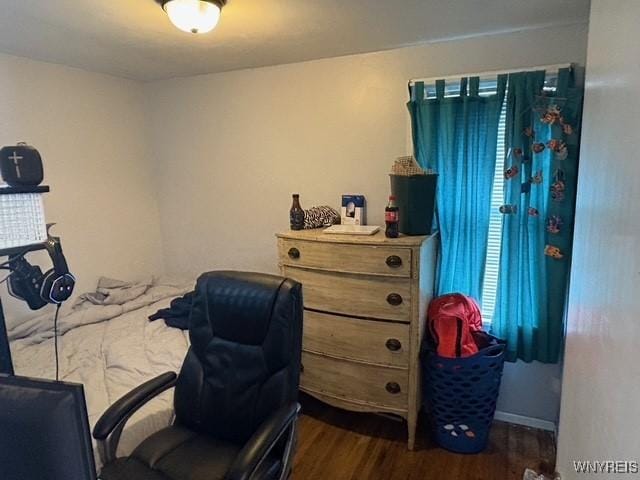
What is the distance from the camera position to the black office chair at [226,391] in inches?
57.3

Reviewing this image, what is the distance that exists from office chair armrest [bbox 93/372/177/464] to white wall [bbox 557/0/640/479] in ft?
4.71

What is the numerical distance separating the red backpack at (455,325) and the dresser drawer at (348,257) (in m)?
0.35

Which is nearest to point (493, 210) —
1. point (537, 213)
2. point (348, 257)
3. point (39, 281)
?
point (537, 213)

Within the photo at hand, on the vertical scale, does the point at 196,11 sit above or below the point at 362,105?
above

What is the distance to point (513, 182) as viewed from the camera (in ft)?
6.98

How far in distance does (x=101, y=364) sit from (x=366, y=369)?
137 centimetres

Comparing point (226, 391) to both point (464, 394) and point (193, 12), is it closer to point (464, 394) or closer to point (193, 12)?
point (464, 394)

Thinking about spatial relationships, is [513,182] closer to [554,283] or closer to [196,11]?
[554,283]

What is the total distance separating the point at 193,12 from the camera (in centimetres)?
156

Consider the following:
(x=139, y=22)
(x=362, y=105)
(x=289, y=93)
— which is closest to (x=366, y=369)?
(x=362, y=105)

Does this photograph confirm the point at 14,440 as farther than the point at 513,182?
No

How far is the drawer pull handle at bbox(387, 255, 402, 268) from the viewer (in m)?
2.07

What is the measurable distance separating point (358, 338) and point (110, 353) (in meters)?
1.31

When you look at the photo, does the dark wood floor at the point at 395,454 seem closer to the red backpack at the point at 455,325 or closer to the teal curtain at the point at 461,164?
the red backpack at the point at 455,325
